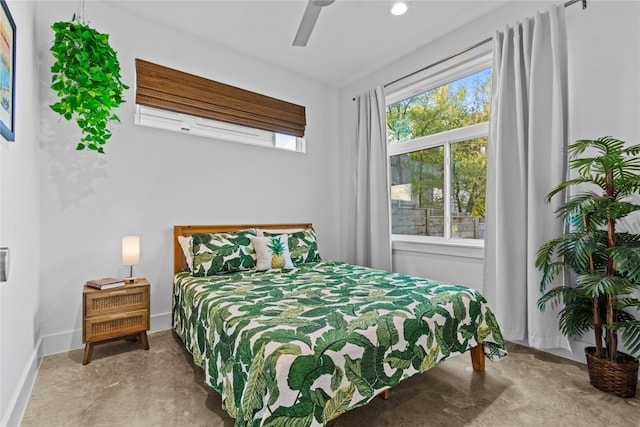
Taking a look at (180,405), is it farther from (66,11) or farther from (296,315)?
(66,11)

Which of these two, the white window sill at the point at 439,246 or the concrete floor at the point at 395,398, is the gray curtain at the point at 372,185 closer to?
the white window sill at the point at 439,246

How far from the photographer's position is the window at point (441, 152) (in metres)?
3.05

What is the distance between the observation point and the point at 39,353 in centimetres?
234

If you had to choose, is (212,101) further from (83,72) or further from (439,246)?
(439,246)

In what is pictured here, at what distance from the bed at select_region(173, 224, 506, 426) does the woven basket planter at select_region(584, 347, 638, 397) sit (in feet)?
1.74

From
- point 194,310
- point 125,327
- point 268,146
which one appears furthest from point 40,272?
point 268,146

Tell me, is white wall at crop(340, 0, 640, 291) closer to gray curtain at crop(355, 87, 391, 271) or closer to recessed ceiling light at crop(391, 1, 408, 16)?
recessed ceiling light at crop(391, 1, 408, 16)

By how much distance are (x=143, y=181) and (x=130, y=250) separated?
2.21ft

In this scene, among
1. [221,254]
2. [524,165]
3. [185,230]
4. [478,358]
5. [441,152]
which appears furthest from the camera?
[441,152]

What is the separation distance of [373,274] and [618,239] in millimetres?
1583

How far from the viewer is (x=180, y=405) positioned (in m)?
1.81

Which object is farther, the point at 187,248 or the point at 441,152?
the point at 441,152

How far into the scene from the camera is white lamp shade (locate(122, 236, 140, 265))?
2.60 meters

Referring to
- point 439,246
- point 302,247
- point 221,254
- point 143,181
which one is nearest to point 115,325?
point 221,254
